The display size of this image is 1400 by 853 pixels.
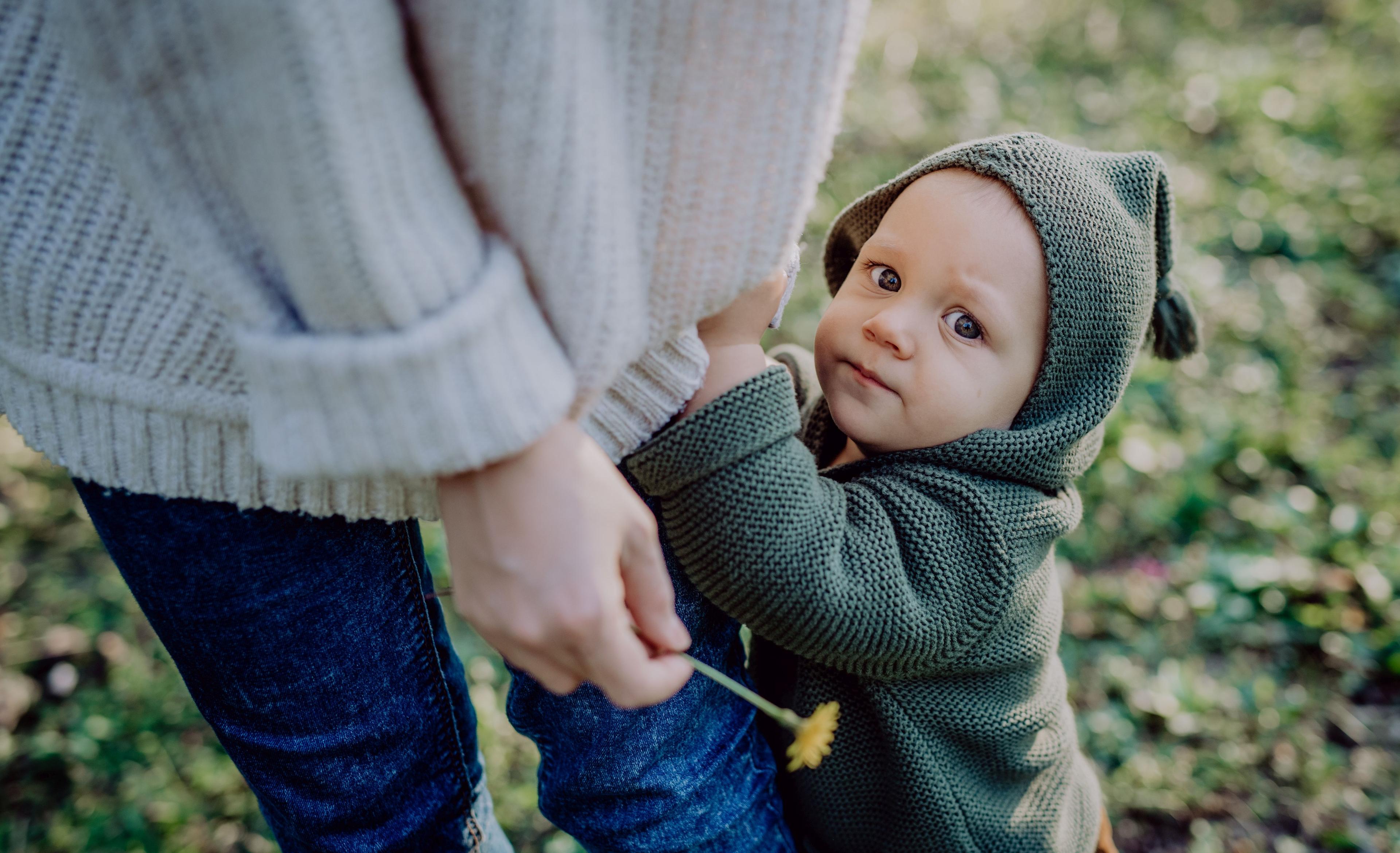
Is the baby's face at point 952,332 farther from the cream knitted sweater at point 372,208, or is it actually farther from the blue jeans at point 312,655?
the blue jeans at point 312,655

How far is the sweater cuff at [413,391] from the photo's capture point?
71 cm

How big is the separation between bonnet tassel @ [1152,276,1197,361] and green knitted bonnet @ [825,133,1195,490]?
3.8 inches

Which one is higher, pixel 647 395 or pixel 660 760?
Answer: pixel 647 395

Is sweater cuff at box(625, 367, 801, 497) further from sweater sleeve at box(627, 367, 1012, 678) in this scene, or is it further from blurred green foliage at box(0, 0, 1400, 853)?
blurred green foliage at box(0, 0, 1400, 853)

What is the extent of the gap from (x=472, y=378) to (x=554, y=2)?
289 millimetres

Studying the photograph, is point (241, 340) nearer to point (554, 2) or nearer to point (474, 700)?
point (554, 2)

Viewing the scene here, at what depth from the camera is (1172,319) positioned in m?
1.51

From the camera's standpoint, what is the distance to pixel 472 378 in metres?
0.72

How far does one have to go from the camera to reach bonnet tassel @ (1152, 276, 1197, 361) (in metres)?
1.51

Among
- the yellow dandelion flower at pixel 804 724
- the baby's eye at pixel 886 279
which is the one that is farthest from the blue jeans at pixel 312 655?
the baby's eye at pixel 886 279

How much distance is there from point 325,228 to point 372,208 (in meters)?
0.04

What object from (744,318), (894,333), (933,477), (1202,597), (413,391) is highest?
(413,391)

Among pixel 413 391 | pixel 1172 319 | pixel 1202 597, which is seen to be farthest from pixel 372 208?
pixel 1202 597

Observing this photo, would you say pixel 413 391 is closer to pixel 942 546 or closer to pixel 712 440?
pixel 712 440
